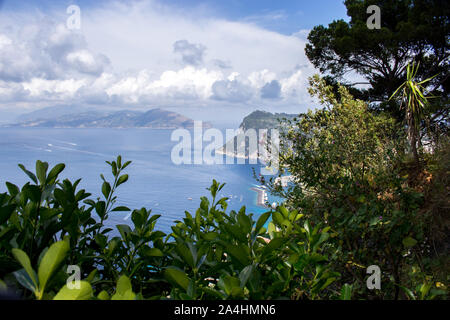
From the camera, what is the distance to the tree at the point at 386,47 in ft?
28.3

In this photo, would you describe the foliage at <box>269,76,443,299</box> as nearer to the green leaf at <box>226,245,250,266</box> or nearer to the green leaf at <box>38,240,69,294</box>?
the green leaf at <box>226,245,250,266</box>

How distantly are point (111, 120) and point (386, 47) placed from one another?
59.5 meters

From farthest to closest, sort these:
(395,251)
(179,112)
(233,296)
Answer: (179,112) → (395,251) → (233,296)

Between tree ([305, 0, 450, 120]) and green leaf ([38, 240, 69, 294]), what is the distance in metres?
9.90

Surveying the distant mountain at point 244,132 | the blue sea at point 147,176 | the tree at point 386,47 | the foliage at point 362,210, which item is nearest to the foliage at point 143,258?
the foliage at point 362,210

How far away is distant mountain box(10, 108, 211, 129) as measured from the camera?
5681 cm

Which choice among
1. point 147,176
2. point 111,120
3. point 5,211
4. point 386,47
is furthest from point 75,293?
point 111,120

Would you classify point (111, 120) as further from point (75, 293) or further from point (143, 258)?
point (75, 293)

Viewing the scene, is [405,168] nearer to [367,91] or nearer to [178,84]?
[367,91]

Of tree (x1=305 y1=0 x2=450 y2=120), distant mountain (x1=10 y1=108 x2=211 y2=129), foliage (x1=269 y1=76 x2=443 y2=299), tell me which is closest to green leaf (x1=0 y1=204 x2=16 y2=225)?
foliage (x1=269 y1=76 x2=443 y2=299)

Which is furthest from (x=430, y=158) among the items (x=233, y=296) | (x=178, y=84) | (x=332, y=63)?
(x=178, y=84)

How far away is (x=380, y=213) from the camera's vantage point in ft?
4.19

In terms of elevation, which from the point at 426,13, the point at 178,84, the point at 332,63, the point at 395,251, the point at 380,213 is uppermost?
the point at 178,84
